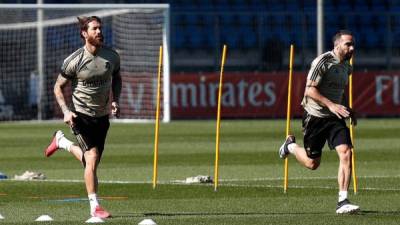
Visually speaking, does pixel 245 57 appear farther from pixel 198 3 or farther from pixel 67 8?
pixel 67 8

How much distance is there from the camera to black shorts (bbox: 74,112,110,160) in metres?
12.9

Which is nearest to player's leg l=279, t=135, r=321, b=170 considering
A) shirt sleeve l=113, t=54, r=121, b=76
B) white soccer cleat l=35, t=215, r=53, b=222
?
shirt sleeve l=113, t=54, r=121, b=76

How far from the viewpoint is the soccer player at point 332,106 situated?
13.0 metres

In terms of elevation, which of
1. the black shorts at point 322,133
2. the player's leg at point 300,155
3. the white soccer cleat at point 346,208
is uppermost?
the black shorts at point 322,133

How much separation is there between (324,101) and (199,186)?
4.00 m

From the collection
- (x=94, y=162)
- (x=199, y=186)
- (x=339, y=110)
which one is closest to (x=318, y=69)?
(x=339, y=110)

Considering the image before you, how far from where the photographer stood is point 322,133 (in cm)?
1350

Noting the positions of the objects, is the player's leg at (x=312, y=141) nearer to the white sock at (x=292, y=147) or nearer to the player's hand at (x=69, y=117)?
the white sock at (x=292, y=147)

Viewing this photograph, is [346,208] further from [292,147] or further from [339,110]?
[292,147]

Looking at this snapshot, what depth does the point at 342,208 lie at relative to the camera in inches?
499

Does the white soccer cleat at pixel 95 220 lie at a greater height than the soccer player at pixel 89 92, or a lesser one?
lesser

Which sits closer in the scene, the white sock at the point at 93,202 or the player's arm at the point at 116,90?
the white sock at the point at 93,202

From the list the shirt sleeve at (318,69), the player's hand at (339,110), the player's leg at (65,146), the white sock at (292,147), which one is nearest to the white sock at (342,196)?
the player's hand at (339,110)

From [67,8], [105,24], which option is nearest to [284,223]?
[67,8]
